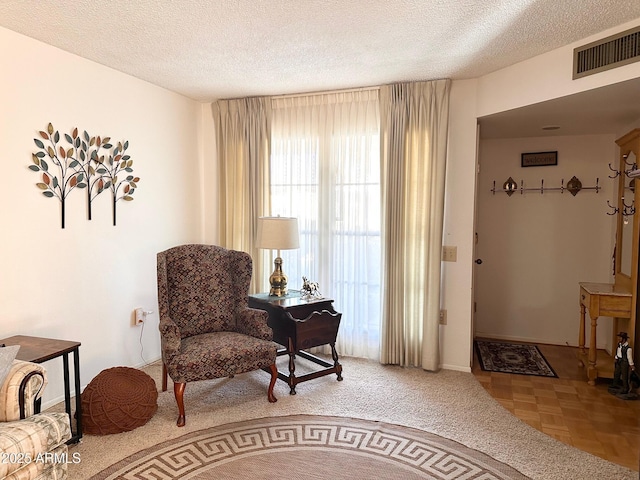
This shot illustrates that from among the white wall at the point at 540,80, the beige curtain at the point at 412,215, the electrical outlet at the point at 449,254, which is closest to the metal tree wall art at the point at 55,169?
the beige curtain at the point at 412,215

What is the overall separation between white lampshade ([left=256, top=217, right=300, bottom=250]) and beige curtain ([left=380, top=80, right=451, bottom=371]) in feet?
2.81

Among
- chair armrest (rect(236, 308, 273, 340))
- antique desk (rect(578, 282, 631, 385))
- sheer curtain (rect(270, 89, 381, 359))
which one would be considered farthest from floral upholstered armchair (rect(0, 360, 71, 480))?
antique desk (rect(578, 282, 631, 385))

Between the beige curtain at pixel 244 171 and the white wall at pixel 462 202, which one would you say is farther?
the beige curtain at pixel 244 171

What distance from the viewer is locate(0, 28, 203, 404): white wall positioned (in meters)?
2.84

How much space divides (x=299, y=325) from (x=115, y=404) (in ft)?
4.48

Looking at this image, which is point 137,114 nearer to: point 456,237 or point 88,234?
point 88,234

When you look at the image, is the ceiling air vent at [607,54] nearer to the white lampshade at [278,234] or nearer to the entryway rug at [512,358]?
the white lampshade at [278,234]

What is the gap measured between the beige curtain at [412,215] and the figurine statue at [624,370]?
1.36 m

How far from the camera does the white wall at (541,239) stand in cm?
461

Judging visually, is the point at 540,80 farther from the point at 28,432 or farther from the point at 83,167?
the point at 28,432

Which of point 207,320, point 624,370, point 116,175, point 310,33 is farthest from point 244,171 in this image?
point 624,370

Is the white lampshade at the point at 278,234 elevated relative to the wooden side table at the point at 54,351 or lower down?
elevated

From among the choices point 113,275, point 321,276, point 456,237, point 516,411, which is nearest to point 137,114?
point 113,275

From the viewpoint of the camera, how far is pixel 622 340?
3.42 metres
